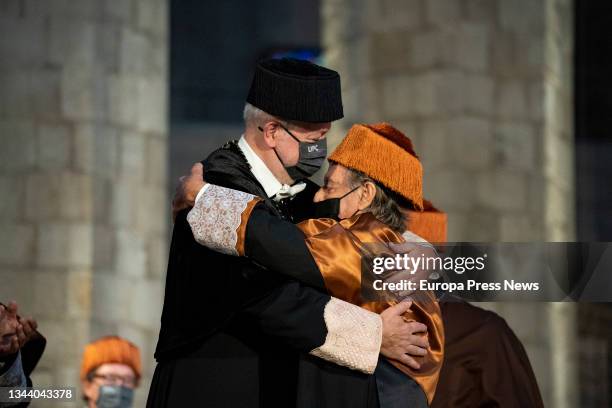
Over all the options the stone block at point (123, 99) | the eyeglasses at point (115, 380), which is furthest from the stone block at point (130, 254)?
the eyeglasses at point (115, 380)

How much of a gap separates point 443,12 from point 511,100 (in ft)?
2.12

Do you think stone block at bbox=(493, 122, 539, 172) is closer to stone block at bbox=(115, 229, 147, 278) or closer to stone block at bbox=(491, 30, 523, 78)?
stone block at bbox=(491, 30, 523, 78)

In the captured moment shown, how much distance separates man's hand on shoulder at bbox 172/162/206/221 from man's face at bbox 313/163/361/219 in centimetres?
40

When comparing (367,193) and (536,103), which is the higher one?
(536,103)

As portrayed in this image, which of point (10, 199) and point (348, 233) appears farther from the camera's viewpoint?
point (10, 199)

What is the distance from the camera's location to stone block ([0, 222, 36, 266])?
8.30 m

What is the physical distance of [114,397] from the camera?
22.0ft

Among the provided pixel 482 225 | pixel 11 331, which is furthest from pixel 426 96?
pixel 11 331

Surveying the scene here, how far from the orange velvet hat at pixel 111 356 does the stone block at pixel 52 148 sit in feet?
5.74

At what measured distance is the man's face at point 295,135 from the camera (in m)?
4.25

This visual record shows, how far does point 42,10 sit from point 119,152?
915 mm

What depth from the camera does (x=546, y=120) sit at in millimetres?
8883

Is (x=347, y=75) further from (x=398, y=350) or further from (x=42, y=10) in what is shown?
(x=398, y=350)

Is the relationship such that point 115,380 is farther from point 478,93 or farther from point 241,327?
point 478,93
